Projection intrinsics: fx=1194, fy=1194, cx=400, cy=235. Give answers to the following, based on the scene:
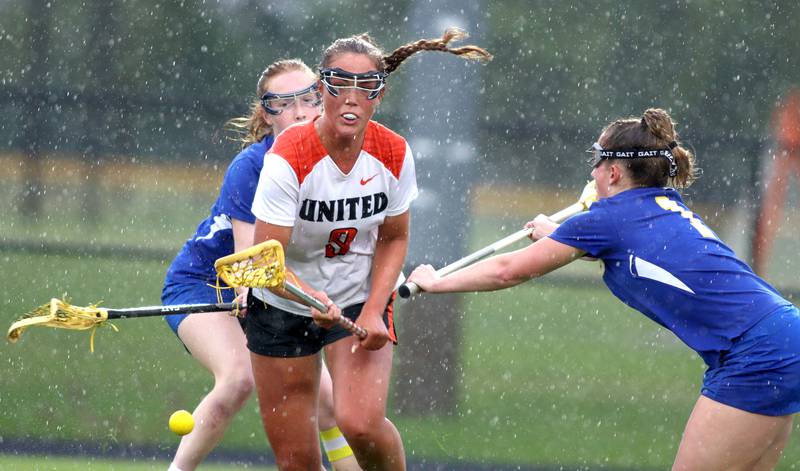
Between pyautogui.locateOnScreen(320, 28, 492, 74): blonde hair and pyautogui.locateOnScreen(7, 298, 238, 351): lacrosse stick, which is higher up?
pyautogui.locateOnScreen(320, 28, 492, 74): blonde hair

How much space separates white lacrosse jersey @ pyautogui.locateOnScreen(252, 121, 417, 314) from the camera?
12.1 ft

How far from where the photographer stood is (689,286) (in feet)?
11.6

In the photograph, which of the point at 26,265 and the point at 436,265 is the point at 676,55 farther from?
the point at 26,265

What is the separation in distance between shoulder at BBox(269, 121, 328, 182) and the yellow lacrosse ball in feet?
3.87

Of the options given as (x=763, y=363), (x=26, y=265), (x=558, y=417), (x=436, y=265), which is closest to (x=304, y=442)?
(x=763, y=363)

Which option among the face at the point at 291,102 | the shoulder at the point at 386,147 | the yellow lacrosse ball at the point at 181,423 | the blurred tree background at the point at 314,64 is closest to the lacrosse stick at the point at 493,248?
the shoulder at the point at 386,147

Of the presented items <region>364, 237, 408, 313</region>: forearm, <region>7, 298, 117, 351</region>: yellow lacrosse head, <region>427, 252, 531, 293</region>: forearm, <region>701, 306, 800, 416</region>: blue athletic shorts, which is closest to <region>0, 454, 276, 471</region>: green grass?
<region>7, 298, 117, 351</region>: yellow lacrosse head

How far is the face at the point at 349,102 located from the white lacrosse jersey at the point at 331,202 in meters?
0.09

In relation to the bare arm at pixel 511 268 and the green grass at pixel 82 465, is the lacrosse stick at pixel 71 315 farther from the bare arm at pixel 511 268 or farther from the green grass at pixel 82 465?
the green grass at pixel 82 465

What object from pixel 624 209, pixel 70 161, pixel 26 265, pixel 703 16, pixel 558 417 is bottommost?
pixel 558 417

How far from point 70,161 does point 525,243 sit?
3319 mm

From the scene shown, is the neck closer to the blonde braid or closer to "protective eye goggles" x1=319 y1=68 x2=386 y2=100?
"protective eye goggles" x1=319 y1=68 x2=386 y2=100

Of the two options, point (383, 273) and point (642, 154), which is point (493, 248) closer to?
point (383, 273)

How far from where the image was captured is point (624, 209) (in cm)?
368
